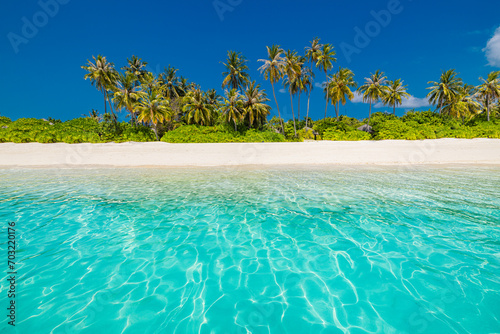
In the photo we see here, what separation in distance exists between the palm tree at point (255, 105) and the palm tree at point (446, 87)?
34.5m

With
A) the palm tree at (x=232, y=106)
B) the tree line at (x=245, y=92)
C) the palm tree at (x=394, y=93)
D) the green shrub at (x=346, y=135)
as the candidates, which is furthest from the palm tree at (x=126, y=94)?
the palm tree at (x=394, y=93)

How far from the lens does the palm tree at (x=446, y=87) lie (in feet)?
138

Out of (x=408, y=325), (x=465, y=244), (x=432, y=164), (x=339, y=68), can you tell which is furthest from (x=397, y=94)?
(x=408, y=325)

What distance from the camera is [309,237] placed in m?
5.45

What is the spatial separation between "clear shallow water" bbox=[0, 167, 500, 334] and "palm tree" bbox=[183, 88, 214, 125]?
1140 inches

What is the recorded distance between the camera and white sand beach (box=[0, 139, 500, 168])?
20.2 m

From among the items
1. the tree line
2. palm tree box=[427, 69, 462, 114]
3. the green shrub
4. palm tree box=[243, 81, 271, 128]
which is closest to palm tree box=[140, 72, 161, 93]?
the tree line

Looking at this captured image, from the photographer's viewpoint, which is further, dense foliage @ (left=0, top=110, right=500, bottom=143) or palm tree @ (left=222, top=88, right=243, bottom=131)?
palm tree @ (left=222, top=88, right=243, bottom=131)

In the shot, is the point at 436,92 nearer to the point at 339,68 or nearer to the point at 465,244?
the point at 339,68

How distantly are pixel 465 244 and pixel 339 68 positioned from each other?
143ft

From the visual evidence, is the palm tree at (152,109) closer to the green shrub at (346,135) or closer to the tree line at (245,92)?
the tree line at (245,92)

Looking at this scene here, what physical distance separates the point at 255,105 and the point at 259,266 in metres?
33.0

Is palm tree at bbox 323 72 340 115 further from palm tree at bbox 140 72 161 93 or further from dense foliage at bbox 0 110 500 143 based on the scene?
palm tree at bbox 140 72 161 93

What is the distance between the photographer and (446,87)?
42.3 m
